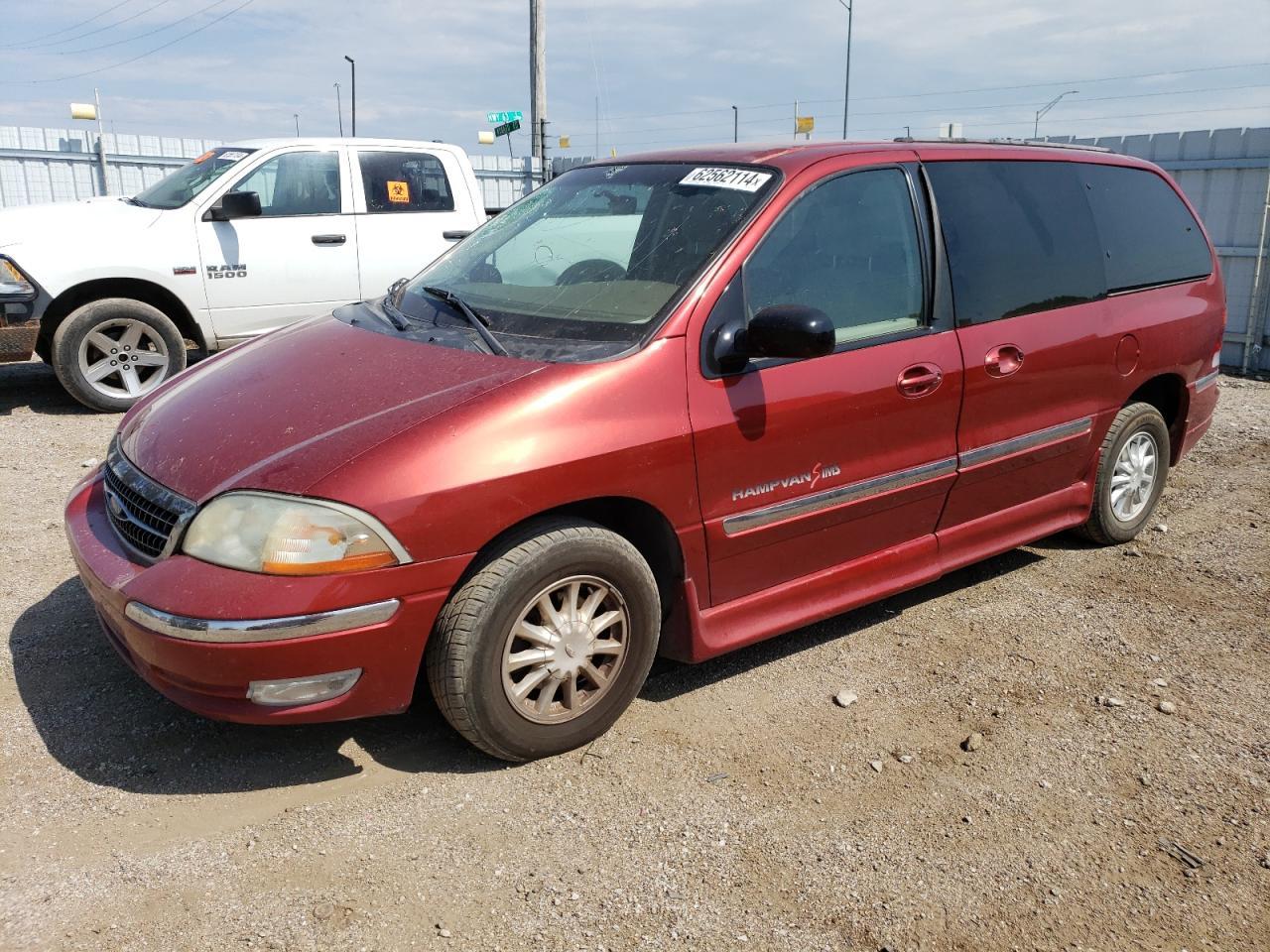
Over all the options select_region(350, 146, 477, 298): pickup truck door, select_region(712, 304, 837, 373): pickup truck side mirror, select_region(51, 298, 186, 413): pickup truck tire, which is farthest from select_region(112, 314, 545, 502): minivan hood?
select_region(350, 146, 477, 298): pickup truck door

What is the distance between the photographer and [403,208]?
8.48m

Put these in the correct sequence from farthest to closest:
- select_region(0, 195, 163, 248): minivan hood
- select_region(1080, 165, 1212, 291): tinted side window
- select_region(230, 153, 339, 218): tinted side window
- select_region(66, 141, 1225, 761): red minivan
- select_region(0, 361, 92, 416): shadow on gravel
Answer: select_region(230, 153, 339, 218): tinted side window → select_region(0, 361, 92, 416): shadow on gravel → select_region(0, 195, 163, 248): minivan hood → select_region(1080, 165, 1212, 291): tinted side window → select_region(66, 141, 1225, 761): red minivan

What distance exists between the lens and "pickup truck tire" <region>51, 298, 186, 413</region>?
23.6 feet

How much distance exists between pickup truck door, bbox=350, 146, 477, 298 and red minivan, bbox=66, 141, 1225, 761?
13.8 ft

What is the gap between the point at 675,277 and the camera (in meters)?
3.40

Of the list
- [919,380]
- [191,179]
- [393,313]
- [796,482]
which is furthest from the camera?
[191,179]

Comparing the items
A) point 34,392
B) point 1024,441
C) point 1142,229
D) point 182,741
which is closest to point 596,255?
point 1024,441

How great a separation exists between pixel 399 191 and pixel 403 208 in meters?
0.13

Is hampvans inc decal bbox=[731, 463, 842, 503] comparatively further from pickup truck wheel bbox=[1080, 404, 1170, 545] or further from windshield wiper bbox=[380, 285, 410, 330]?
pickup truck wheel bbox=[1080, 404, 1170, 545]

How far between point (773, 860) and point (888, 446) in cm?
157

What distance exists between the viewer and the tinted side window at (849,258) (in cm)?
351

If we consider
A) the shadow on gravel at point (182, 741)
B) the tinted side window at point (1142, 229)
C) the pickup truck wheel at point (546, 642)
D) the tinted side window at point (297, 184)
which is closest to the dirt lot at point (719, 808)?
the shadow on gravel at point (182, 741)

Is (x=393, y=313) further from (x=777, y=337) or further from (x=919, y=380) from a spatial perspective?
(x=919, y=380)

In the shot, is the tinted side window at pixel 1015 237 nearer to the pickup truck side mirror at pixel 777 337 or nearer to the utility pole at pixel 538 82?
the pickup truck side mirror at pixel 777 337
